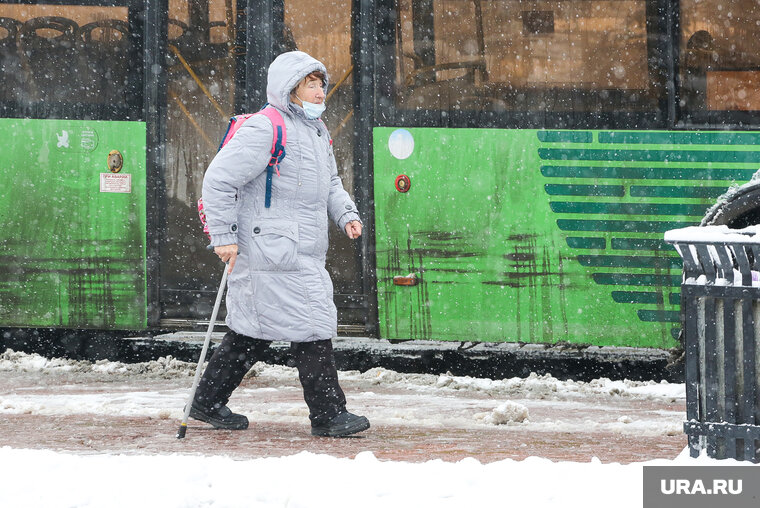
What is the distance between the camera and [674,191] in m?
7.36

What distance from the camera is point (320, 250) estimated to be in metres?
5.91

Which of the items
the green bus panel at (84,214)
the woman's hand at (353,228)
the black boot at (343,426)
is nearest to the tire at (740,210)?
the woman's hand at (353,228)

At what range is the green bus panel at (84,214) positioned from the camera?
321 inches

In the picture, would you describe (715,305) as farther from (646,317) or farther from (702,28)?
(702,28)

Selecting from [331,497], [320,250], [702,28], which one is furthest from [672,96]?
A: [331,497]

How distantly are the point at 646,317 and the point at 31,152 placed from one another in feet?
14.5

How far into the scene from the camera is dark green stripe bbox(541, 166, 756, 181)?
7324mm

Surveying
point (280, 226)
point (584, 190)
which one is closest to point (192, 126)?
point (280, 226)

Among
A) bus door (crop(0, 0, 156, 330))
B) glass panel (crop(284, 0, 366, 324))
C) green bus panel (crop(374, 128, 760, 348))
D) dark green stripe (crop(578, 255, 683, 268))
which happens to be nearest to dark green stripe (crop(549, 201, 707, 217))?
green bus panel (crop(374, 128, 760, 348))

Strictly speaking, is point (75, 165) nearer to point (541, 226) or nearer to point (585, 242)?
point (541, 226)

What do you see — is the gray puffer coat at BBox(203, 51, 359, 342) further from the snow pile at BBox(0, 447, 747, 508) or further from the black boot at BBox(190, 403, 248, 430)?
the snow pile at BBox(0, 447, 747, 508)

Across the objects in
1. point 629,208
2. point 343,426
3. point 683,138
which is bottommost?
point 343,426

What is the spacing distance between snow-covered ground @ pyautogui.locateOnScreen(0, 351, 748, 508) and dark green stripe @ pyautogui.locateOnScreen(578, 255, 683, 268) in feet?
2.74

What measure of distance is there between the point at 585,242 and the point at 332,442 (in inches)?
99.8
